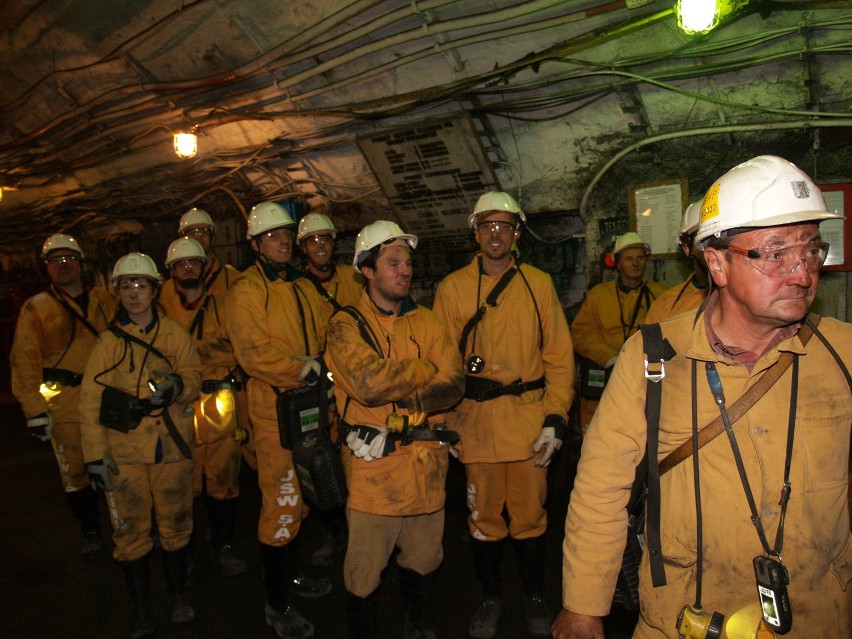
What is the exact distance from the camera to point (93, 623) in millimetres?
3721

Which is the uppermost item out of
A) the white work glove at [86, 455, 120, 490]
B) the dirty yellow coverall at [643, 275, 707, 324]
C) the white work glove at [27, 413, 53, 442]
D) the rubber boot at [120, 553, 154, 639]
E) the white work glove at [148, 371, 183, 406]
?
the dirty yellow coverall at [643, 275, 707, 324]

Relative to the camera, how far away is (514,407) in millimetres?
3377

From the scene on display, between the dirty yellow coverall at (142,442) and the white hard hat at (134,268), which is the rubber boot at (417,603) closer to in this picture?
the dirty yellow coverall at (142,442)

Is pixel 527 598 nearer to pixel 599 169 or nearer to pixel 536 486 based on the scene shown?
pixel 536 486

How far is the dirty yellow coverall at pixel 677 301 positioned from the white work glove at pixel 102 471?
337 cm

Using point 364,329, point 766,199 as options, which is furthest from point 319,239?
point 766,199

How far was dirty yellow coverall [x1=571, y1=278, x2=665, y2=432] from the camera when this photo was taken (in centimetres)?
488

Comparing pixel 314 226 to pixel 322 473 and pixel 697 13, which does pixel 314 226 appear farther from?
pixel 697 13

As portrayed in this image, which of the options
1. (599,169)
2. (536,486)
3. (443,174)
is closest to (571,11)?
(599,169)

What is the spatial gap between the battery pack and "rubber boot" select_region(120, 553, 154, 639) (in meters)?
1.42

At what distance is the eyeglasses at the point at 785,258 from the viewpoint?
5.04 feet

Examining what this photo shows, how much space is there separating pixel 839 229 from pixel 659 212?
1.34 m

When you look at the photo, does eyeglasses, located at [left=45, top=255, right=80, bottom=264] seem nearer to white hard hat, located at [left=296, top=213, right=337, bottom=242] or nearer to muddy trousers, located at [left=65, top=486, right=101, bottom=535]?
muddy trousers, located at [left=65, top=486, right=101, bottom=535]

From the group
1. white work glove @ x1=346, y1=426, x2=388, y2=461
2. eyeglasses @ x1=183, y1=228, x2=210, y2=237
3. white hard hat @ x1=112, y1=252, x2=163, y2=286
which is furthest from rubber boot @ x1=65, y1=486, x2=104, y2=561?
white work glove @ x1=346, y1=426, x2=388, y2=461
